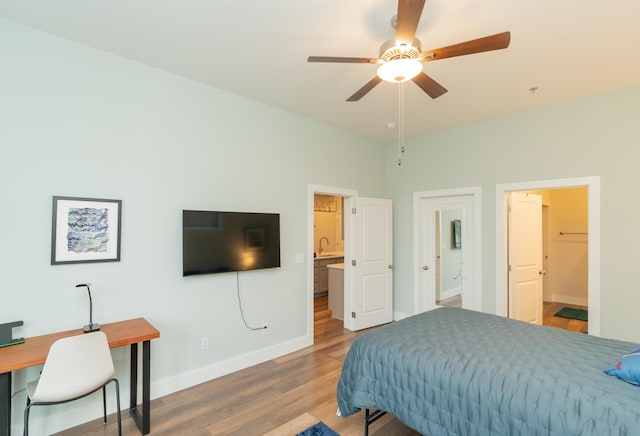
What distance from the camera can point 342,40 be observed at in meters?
2.48

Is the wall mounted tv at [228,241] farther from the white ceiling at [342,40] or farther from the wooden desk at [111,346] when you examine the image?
the white ceiling at [342,40]

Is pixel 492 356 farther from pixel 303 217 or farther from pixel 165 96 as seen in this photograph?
pixel 165 96

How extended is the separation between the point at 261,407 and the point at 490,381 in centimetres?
198

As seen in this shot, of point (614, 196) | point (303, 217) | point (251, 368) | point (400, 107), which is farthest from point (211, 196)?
point (614, 196)

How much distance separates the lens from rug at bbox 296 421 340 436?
2.40 m

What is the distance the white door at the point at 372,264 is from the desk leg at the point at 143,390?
299 centimetres

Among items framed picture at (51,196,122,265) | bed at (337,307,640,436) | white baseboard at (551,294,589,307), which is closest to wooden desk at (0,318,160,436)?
framed picture at (51,196,122,265)

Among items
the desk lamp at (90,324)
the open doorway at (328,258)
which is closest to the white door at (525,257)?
the open doorway at (328,258)

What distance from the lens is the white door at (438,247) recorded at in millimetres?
4469

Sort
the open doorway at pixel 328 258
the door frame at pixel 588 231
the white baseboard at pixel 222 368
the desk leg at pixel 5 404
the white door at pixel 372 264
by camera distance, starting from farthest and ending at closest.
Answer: the open doorway at pixel 328 258 → the white door at pixel 372 264 → the door frame at pixel 588 231 → the white baseboard at pixel 222 368 → the desk leg at pixel 5 404

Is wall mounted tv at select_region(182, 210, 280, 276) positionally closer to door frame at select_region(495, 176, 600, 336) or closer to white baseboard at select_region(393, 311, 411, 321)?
white baseboard at select_region(393, 311, 411, 321)

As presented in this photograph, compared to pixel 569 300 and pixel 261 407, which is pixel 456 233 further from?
pixel 569 300

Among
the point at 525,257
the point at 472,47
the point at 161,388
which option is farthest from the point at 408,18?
the point at 525,257

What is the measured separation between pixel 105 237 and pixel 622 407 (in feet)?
11.7
